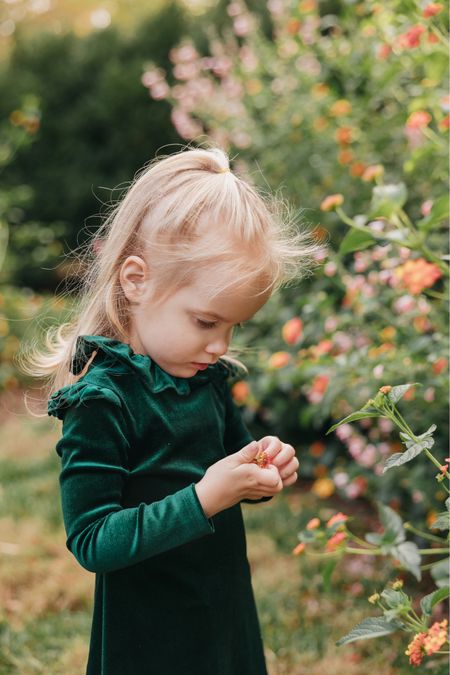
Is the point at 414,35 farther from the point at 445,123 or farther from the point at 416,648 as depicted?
the point at 416,648

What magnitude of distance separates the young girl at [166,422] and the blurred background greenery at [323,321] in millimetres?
303

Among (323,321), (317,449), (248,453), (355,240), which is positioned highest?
(248,453)

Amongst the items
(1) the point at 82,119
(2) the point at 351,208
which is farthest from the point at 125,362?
(1) the point at 82,119

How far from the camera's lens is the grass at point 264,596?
2008mm

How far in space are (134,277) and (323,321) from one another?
58.0 inches

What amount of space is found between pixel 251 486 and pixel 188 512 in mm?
96

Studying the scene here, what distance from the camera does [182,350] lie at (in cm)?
122

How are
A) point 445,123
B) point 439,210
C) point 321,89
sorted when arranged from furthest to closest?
point 321,89, point 445,123, point 439,210

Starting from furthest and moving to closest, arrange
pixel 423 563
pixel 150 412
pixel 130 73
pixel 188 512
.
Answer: pixel 130 73 < pixel 423 563 < pixel 150 412 < pixel 188 512

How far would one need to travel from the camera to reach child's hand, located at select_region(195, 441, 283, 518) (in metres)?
1.08

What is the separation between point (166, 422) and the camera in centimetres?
122

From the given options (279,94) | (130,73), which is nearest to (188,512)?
(279,94)

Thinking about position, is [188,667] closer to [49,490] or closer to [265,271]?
[265,271]

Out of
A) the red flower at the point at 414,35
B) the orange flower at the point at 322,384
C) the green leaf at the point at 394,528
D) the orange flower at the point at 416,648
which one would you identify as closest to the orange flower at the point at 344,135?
the red flower at the point at 414,35
